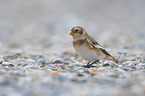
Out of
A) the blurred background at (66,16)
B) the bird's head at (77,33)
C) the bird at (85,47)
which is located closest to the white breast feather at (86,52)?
the bird at (85,47)

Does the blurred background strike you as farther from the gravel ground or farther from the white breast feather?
the white breast feather

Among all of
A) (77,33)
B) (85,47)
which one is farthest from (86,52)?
(77,33)

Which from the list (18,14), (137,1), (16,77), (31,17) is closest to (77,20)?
(31,17)

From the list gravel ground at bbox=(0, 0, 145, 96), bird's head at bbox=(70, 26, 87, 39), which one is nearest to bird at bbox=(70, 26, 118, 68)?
bird's head at bbox=(70, 26, 87, 39)

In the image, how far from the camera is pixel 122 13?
24141 mm

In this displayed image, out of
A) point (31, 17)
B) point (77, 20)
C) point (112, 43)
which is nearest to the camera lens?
point (112, 43)

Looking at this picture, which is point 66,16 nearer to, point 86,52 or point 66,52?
point 66,52

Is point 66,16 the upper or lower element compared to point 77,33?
upper

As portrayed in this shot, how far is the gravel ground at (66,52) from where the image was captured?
11.4ft

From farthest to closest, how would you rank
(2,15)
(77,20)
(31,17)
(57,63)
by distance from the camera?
(2,15) → (31,17) → (77,20) → (57,63)

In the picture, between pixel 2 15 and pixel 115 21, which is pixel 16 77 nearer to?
pixel 115 21

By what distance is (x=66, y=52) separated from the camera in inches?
336

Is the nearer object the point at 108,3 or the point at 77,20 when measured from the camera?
the point at 77,20

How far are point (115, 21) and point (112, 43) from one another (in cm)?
937
